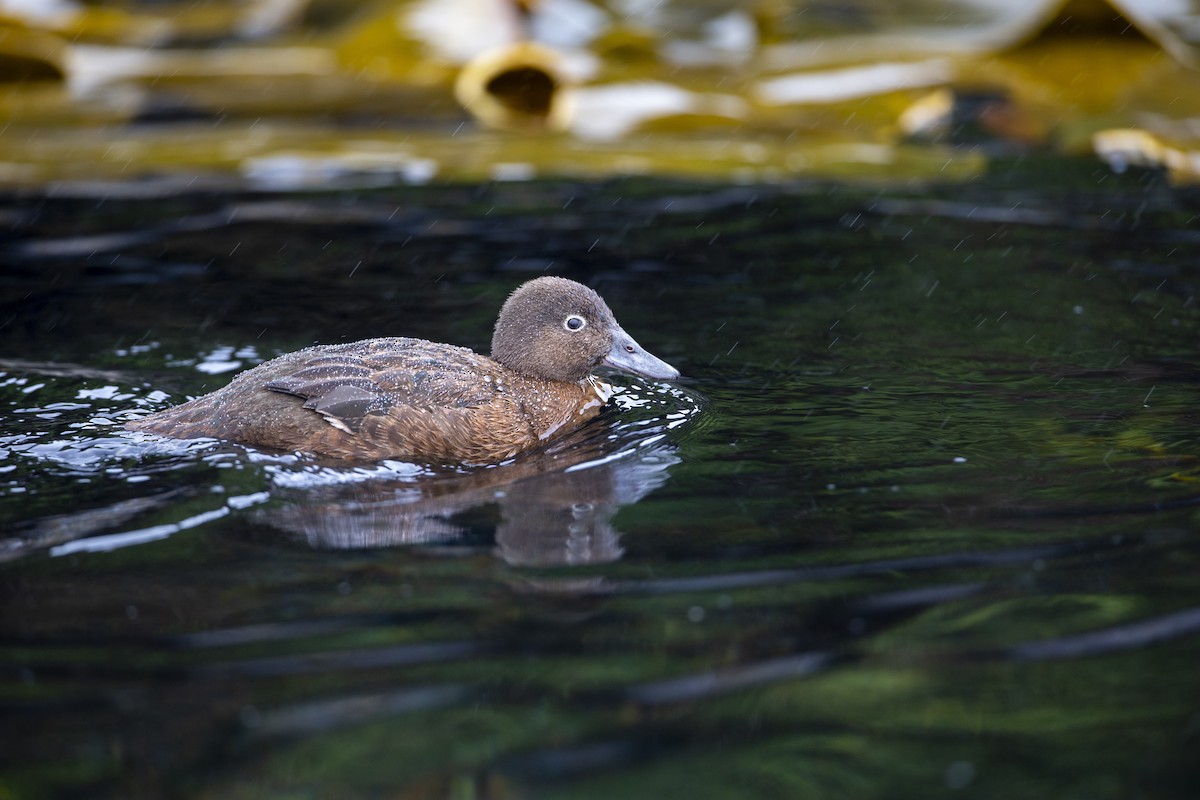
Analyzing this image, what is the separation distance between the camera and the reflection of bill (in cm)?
541

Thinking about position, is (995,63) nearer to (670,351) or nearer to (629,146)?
(629,146)

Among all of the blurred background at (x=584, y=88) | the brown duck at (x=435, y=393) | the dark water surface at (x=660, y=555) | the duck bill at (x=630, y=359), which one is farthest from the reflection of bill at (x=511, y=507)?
the blurred background at (x=584, y=88)

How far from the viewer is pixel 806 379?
7.67 meters

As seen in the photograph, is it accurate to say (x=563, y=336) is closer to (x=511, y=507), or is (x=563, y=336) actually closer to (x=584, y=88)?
(x=511, y=507)

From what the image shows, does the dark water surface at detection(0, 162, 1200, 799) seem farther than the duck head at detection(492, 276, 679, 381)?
No

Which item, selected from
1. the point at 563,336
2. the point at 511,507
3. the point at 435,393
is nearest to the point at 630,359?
the point at 563,336

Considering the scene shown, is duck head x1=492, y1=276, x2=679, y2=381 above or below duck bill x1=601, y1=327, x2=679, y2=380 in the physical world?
above

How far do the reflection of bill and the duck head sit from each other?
2.32 feet

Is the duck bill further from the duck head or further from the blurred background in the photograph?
the blurred background

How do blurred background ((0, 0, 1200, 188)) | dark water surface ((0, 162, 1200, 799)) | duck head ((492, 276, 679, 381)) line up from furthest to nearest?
blurred background ((0, 0, 1200, 188))
duck head ((492, 276, 679, 381))
dark water surface ((0, 162, 1200, 799))

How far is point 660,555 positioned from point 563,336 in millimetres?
2219

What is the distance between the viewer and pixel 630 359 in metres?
7.28

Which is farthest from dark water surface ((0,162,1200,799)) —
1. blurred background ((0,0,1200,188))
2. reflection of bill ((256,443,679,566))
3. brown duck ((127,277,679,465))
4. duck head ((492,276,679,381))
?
blurred background ((0,0,1200,188))

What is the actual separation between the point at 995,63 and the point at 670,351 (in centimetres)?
785
